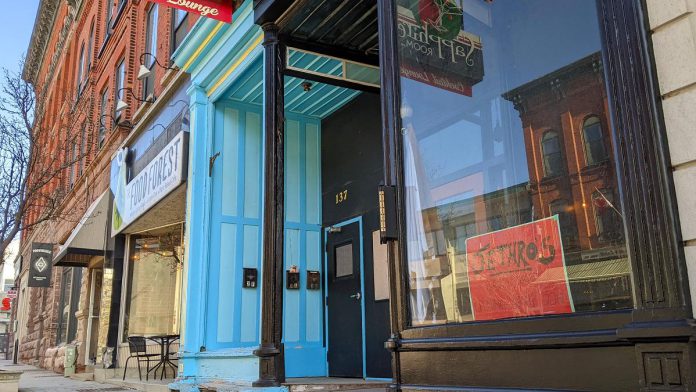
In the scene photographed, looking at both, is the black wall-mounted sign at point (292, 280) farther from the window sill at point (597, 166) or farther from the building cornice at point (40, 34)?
the building cornice at point (40, 34)

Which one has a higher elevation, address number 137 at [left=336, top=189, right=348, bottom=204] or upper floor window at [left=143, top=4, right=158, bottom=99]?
upper floor window at [left=143, top=4, right=158, bottom=99]

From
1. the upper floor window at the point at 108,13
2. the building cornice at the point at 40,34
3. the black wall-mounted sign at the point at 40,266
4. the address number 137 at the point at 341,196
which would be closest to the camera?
the address number 137 at the point at 341,196

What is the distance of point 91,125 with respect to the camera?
17.1m

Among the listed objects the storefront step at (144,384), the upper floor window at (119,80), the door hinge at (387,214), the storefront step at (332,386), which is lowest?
the storefront step at (144,384)

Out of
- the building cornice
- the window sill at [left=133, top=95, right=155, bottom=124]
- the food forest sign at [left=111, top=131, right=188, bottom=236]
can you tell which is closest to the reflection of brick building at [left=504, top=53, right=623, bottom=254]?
the food forest sign at [left=111, top=131, right=188, bottom=236]

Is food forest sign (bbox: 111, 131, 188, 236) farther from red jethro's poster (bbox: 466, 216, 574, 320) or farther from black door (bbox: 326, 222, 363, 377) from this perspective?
red jethro's poster (bbox: 466, 216, 574, 320)

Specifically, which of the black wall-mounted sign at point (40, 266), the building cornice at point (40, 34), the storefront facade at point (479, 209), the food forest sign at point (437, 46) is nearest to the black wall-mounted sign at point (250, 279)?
the storefront facade at point (479, 209)

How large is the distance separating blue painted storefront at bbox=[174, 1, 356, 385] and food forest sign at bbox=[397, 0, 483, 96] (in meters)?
2.83

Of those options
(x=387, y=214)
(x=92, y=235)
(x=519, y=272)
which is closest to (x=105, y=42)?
(x=92, y=235)

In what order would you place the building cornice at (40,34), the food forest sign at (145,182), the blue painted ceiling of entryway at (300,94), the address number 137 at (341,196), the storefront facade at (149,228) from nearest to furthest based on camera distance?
1. the blue painted ceiling of entryway at (300,94)
2. the address number 137 at (341,196)
3. the food forest sign at (145,182)
4. the storefront facade at (149,228)
5. the building cornice at (40,34)

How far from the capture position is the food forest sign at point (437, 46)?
4512 millimetres

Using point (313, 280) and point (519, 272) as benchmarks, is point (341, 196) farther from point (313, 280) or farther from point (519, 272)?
point (519, 272)

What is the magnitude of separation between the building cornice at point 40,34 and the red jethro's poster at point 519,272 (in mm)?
26270

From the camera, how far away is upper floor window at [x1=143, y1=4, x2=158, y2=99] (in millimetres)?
13185
